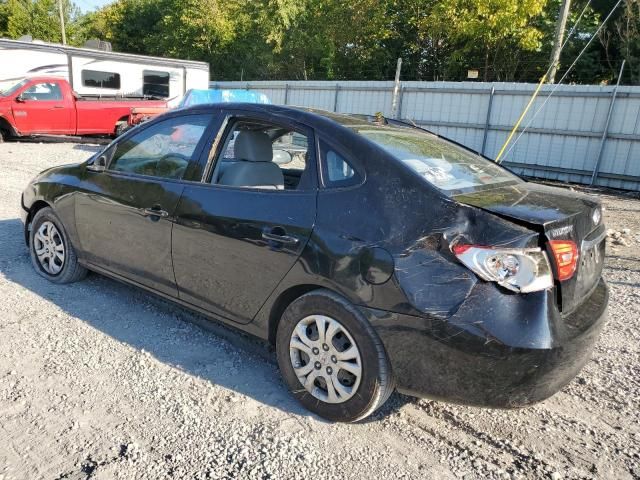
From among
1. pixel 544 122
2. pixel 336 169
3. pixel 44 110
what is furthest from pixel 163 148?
pixel 44 110

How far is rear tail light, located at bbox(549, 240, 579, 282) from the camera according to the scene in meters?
2.44

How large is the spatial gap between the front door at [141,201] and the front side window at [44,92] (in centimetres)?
1286

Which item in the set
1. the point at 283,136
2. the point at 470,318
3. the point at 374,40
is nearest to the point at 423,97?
the point at 374,40

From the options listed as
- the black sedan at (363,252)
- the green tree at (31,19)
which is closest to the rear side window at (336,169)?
the black sedan at (363,252)

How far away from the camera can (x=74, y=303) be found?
417 cm

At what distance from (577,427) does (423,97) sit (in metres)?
Answer: 13.5

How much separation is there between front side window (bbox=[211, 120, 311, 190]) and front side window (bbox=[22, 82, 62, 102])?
1400 centimetres

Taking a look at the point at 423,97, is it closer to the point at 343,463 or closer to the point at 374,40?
the point at 374,40

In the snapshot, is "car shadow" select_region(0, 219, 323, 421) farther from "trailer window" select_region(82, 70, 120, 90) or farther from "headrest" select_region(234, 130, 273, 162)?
"trailer window" select_region(82, 70, 120, 90)

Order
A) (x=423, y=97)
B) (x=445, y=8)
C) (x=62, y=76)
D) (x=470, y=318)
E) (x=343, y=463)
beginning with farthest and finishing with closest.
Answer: (x=445, y=8) → (x=62, y=76) → (x=423, y=97) → (x=343, y=463) → (x=470, y=318)

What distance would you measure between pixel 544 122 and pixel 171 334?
12019 mm

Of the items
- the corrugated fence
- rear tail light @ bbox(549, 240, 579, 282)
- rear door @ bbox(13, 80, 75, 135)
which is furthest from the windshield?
rear tail light @ bbox(549, 240, 579, 282)

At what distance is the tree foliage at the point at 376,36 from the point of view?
18.8 metres

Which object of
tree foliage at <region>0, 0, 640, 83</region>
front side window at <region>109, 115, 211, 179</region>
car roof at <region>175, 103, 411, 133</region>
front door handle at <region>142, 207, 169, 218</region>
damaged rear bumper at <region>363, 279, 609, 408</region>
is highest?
tree foliage at <region>0, 0, 640, 83</region>
